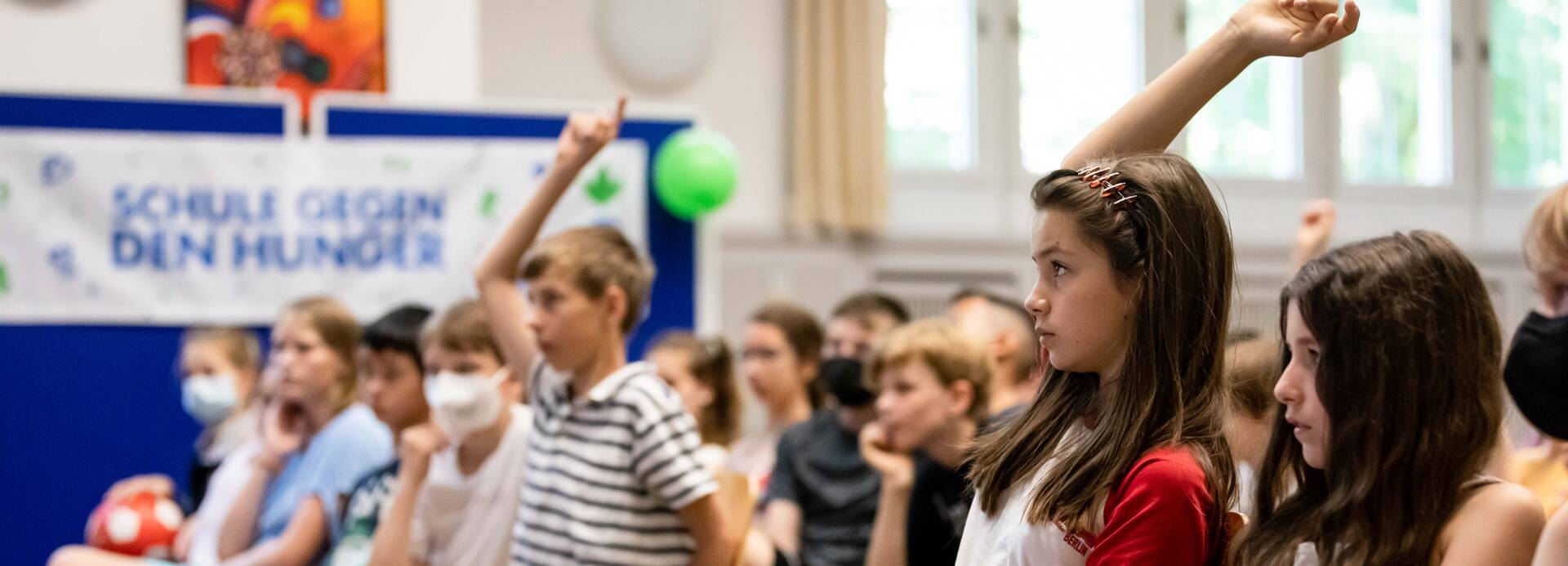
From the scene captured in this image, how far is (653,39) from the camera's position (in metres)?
7.42

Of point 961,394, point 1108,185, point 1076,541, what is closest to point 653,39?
point 961,394

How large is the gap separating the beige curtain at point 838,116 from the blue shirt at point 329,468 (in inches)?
151

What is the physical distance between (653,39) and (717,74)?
365 mm

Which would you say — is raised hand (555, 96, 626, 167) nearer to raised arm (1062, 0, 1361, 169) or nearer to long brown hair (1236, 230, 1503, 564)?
raised arm (1062, 0, 1361, 169)

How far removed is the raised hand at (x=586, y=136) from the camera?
108 inches

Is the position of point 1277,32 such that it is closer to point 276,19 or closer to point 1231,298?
point 1231,298

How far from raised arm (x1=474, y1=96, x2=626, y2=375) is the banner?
7.16ft

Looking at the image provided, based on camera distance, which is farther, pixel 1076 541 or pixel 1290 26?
pixel 1290 26

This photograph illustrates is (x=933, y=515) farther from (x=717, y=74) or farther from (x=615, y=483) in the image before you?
(x=717, y=74)

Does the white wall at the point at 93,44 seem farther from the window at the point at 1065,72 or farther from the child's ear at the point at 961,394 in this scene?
the window at the point at 1065,72

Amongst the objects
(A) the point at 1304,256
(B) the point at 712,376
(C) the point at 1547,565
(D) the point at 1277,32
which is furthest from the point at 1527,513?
(B) the point at 712,376

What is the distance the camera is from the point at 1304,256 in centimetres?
262

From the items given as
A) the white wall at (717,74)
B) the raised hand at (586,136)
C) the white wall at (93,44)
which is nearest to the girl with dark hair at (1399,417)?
the raised hand at (586,136)

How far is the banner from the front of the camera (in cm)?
496
